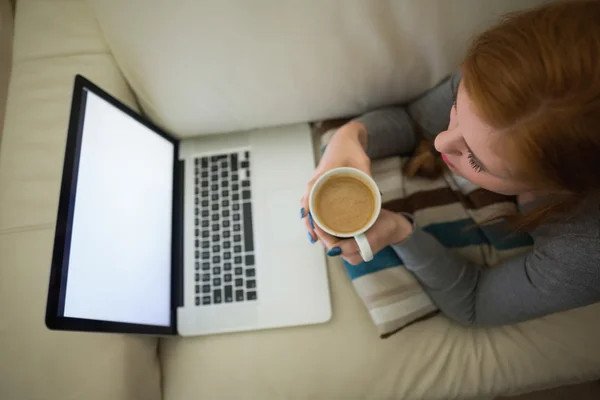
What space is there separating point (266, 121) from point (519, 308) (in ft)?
2.12

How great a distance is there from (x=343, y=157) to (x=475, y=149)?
0.28 metres

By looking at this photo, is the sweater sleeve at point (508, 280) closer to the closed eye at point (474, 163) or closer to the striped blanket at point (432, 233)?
the striped blanket at point (432, 233)

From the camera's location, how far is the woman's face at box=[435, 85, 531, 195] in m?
0.59

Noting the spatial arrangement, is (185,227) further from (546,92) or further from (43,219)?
(546,92)

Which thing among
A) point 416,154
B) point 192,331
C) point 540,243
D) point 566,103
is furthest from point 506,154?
point 192,331

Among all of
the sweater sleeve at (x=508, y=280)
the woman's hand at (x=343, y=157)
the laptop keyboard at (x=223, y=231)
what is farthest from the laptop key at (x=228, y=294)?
the sweater sleeve at (x=508, y=280)

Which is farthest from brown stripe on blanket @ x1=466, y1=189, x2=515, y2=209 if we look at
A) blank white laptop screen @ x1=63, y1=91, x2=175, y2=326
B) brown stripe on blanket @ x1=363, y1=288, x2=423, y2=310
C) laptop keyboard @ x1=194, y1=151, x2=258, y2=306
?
blank white laptop screen @ x1=63, y1=91, x2=175, y2=326

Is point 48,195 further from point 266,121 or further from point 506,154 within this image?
point 506,154

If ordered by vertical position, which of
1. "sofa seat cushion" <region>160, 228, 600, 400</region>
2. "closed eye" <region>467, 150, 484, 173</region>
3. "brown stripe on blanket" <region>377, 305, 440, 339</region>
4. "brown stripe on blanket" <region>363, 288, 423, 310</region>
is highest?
"closed eye" <region>467, 150, 484, 173</region>

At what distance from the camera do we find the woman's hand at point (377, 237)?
76 centimetres

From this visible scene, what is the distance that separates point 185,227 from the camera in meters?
0.99

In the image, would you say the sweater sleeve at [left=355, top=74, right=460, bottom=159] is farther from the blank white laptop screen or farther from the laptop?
the blank white laptop screen

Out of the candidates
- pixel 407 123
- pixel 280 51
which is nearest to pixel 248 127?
pixel 280 51

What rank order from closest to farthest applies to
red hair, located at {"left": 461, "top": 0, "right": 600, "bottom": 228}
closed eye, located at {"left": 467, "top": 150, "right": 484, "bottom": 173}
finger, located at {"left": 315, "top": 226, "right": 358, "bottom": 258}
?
1. red hair, located at {"left": 461, "top": 0, "right": 600, "bottom": 228}
2. closed eye, located at {"left": 467, "top": 150, "right": 484, "bottom": 173}
3. finger, located at {"left": 315, "top": 226, "right": 358, "bottom": 258}
